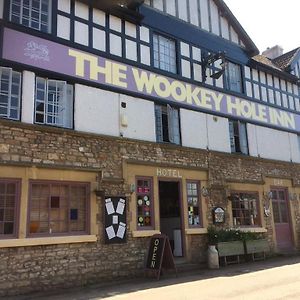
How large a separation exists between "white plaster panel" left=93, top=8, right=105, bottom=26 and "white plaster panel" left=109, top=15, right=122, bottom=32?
11.2 inches

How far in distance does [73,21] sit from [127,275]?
729 centimetres

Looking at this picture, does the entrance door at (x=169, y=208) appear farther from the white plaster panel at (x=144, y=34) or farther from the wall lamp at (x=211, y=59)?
the white plaster panel at (x=144, y=34)

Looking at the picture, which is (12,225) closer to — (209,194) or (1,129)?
(1,129)

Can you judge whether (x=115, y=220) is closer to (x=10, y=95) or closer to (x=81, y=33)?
(x=10, y=95)

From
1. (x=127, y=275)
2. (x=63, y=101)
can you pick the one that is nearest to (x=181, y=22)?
(x=63, y=101)

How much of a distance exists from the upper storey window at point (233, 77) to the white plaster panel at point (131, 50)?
458cm

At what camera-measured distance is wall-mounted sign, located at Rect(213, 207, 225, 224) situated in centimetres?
1357

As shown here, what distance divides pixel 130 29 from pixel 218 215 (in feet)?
22.4

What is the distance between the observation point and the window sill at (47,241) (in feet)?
29.9

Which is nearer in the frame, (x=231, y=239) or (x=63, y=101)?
(x=63, y=101)

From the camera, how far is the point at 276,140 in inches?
677

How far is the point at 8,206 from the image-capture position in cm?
951

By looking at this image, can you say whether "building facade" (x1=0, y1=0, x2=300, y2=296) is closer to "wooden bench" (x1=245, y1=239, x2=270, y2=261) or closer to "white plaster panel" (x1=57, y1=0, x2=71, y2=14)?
"white plaster panel" (x1=57, y1=0, x2=71, y2=14)

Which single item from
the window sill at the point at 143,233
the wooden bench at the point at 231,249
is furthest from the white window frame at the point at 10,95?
the wooden bench at the point at 231,249
